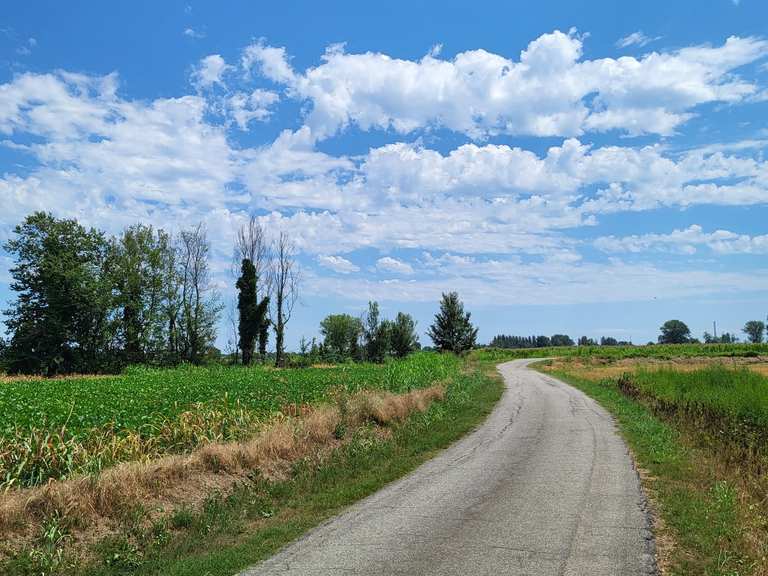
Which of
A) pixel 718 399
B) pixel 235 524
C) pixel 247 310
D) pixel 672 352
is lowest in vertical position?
pixel 235 524

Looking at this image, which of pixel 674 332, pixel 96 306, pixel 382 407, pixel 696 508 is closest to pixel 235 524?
pixel 696 508

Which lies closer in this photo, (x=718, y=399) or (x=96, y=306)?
(x=718, y=399)

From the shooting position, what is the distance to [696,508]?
8.41 metres

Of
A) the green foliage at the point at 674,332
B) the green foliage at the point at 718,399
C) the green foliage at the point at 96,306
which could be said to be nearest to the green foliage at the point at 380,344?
the green foliage at the point at 96,306

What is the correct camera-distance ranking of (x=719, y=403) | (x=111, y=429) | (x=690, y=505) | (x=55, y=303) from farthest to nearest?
1. (x=55, y=303)
2. (x=719, y=403)
3. (x=111, y=429)
4. (x=690, y=505)

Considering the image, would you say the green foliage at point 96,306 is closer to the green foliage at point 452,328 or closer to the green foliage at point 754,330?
the green foliage at point 452,328

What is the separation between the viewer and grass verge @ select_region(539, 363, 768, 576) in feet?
20.7

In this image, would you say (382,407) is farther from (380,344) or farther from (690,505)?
(380,344)

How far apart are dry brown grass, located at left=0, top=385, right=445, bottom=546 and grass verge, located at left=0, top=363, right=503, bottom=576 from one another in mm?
235

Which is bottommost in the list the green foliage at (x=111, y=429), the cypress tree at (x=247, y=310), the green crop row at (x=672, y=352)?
the green foliage at (x=111, y=429)

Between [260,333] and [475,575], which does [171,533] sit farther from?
[260,333]

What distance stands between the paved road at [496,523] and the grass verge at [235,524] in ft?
1.52

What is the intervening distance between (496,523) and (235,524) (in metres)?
3.84

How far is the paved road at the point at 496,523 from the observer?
20.6ft
